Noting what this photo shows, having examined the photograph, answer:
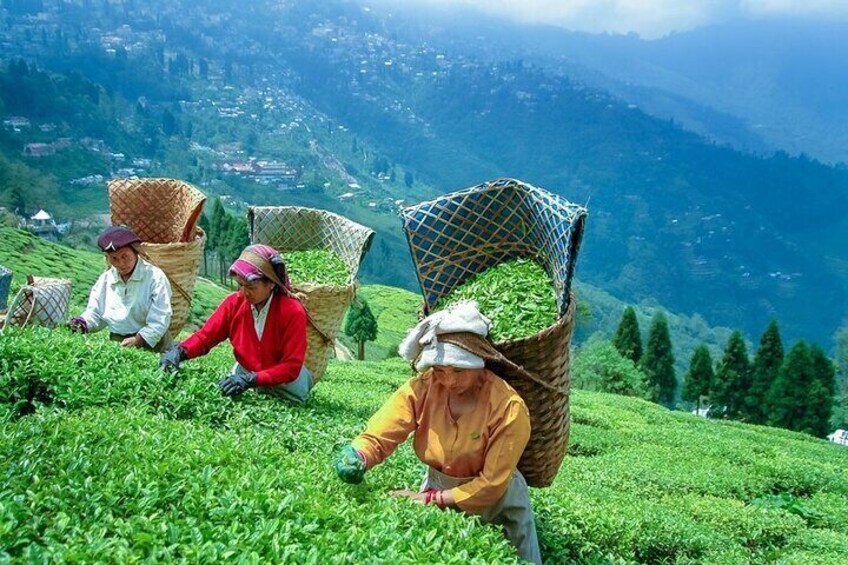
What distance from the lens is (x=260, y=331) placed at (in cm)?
677

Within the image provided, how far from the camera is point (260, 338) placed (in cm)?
679

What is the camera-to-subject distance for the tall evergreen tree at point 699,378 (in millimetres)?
52312

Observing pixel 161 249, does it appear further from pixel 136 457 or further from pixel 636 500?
pixel 636 500

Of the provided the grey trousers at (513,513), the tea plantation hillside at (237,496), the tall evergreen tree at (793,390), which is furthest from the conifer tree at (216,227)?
the grey trousers at (513,513)

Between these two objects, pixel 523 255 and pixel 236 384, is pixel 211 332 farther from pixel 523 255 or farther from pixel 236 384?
pixel 523 255

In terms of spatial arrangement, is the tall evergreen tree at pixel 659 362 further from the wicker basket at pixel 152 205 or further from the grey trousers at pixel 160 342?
the grey trousers at pixel 160 342

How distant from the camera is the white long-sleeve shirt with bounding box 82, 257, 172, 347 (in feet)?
25.5

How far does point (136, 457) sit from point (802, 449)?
18821mm

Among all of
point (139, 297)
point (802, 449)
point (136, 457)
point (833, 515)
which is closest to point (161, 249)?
point (139, 297)

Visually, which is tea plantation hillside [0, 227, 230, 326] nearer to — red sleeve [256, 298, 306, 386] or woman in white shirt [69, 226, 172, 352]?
woman in white shirt [69, 226, 172, 352]

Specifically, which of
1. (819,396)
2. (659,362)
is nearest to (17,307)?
(819,396)

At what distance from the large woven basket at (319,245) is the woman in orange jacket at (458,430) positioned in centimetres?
354

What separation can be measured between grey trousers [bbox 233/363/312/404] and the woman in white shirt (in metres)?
1.12

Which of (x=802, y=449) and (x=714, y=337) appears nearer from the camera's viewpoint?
(x=802, y=449)
